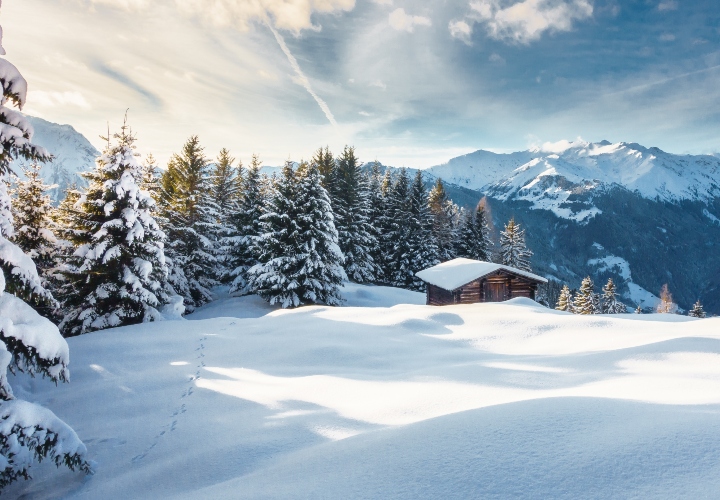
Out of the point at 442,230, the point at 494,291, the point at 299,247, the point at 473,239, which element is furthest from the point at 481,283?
the point at 473,239

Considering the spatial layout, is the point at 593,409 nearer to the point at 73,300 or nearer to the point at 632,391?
the point at 632,391

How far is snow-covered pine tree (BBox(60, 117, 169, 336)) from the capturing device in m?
14.1

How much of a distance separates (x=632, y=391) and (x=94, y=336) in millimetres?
13128

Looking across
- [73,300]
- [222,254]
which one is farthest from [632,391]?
[222,254]

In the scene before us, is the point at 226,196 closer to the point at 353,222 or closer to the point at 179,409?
the point at 353,222

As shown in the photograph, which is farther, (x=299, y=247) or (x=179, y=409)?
(x=299, y=247)

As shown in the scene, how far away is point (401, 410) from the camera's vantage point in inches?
182

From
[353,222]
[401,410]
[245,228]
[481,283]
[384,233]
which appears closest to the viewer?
[401,410]

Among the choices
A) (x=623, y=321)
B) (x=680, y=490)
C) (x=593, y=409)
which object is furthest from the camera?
(x=623, y=321)

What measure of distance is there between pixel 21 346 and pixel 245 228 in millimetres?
26072

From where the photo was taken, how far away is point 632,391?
13.7 feet

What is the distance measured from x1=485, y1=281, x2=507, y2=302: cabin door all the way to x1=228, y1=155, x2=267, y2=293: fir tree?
17887 millimetres

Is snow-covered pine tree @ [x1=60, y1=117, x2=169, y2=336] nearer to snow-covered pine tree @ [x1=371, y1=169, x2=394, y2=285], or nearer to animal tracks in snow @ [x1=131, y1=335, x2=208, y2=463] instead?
animal tracks in snow @ [x1=131, y1=335, x2=208, y2=463]

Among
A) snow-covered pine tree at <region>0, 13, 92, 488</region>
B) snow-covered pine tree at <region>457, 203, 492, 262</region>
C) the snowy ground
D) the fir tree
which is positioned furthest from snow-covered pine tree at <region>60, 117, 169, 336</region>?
snow-covered pine tree at <region>457, 203, 492, 262</region>
